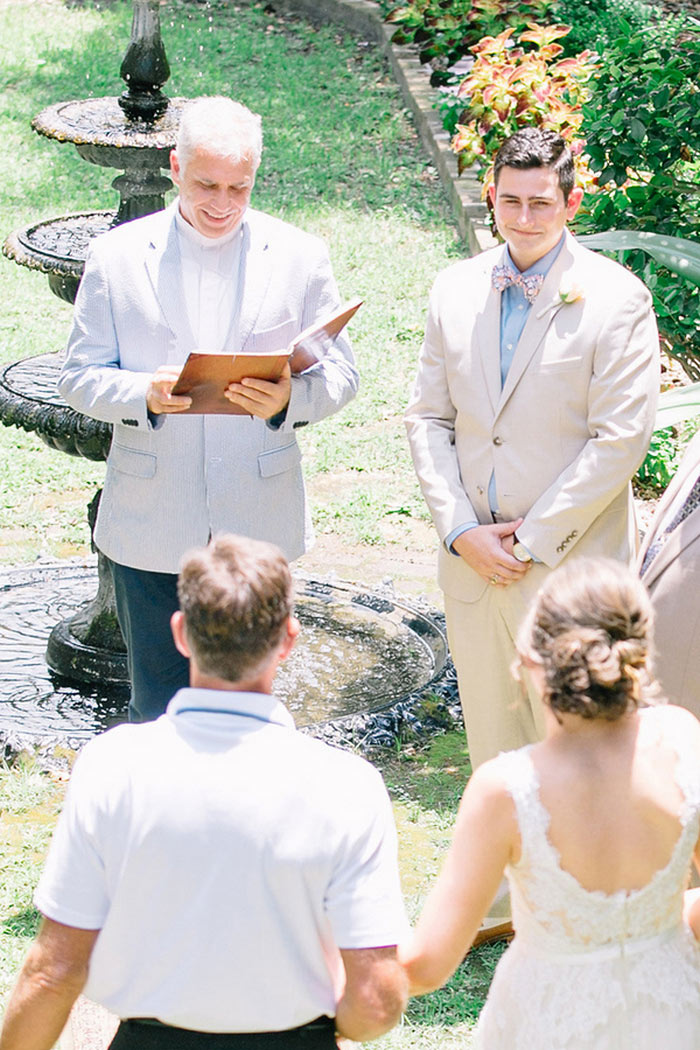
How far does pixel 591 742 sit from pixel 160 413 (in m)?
1.91

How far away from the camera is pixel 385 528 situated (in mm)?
7422

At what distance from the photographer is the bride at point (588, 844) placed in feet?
8.52

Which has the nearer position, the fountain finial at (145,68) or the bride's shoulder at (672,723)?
the bride's shoulder at (672,723)

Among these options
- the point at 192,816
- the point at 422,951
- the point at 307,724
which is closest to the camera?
the point at 192,816

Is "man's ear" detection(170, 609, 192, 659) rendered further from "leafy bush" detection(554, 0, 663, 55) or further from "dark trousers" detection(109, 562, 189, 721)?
"leafy bush" detection(554, 0, 663, 55)

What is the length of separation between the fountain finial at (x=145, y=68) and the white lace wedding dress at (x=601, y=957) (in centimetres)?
377

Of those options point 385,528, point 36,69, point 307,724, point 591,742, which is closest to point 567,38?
point 36,69

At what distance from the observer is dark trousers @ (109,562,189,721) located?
444 centimetres

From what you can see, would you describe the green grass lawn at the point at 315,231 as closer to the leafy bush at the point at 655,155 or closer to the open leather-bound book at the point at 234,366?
the open leather-bound book at the point at 234,366

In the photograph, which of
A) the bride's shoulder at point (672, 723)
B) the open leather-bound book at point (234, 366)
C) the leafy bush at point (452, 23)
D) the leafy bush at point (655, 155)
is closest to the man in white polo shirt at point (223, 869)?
the bride's shoulder at point (672, 723)

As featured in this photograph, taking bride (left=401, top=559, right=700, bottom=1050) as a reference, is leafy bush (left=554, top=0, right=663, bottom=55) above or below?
below

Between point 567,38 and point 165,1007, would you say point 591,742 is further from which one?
point 567,38

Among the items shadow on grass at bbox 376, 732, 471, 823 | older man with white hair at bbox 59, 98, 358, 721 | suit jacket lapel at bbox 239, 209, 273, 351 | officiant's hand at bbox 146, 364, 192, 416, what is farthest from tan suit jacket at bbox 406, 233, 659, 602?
shadow on grass at bbox 376, 732, 471, 823

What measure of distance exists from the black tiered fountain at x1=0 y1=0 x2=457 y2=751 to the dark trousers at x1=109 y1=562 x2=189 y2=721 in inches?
39.8
